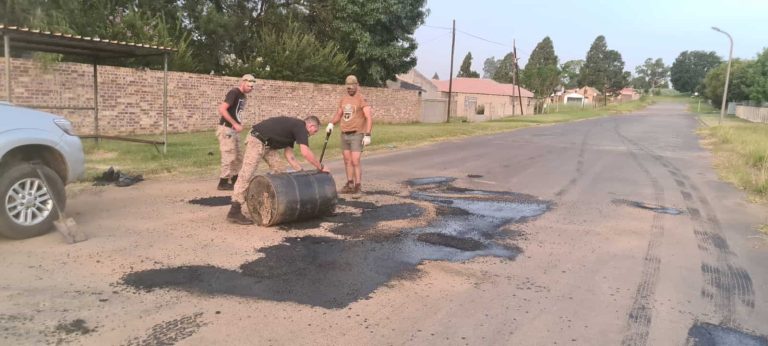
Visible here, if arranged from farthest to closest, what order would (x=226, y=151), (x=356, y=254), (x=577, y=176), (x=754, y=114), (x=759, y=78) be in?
(x=759, y=78), (x=754, y=114), (x=577, y=176), (x=226, y=151), (x=356, y=254)

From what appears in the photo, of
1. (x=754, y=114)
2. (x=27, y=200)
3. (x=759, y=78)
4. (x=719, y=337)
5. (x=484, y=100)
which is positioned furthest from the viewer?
(x=484, y=100)

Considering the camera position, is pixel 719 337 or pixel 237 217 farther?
pixel 237 217

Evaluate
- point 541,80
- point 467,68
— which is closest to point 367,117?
point 541,80

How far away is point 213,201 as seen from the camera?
7500mm

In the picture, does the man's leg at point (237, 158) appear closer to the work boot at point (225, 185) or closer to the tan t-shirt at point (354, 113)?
the work boot at point (225, 185)

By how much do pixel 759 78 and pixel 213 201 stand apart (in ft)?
187

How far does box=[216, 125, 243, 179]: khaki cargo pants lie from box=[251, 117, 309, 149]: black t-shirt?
1.67m

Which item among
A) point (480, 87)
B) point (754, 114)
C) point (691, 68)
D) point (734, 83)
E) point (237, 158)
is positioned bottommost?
point (237, 158)

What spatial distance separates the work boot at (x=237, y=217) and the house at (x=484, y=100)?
32.5 metres

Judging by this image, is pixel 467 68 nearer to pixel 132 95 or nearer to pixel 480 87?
pixel 480 87

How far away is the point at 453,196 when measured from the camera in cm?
866

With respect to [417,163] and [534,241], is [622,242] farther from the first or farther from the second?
[417,163]

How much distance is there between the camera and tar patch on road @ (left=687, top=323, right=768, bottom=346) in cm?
369

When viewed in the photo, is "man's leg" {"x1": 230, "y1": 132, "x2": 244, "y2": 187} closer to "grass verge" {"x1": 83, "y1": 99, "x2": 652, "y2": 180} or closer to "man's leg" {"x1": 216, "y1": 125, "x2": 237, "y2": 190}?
"man's leg" {"x1": 216, "y1": 125, "x2": 237, "y2": 190}
